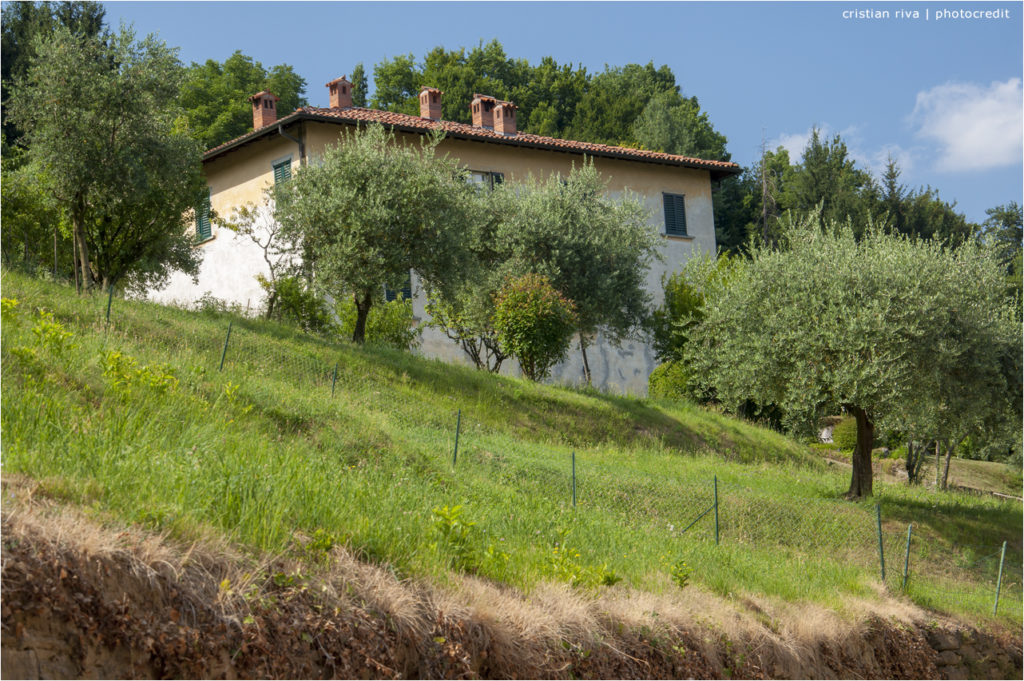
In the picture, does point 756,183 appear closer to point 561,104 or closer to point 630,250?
point 561,104

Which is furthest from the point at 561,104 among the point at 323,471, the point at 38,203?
the point at 323,471

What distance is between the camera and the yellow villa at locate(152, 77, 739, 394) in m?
30.7

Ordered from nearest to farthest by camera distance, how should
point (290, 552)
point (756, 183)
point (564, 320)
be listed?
1. point (290, 552)
2. point (564, 320)
3. point (756, 183)

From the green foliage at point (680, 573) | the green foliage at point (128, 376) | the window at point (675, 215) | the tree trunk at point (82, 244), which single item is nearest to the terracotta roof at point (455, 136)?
the window at point (675, 215)

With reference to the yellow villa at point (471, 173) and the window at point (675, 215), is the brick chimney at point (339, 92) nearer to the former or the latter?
the yellow villa at point (471, 173)

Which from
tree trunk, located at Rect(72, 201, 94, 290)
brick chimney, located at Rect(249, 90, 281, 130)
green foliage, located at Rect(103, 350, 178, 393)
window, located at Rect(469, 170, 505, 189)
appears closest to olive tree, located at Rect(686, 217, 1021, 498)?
green foliage, located at Rect(103, 350, 178, 393)

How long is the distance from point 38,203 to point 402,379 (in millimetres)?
10499

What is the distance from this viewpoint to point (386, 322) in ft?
91.5

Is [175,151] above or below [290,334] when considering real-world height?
above

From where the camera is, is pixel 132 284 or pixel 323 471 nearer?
pixel 323 471

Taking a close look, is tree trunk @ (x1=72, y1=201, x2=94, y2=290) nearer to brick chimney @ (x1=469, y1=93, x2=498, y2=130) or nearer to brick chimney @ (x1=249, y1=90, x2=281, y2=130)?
brick chimney @ (x1=249, y1=90, x2=281, y2=130)

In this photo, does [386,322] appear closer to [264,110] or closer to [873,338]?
[264,110]

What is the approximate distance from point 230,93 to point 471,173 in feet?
67.1

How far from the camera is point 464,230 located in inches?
981
